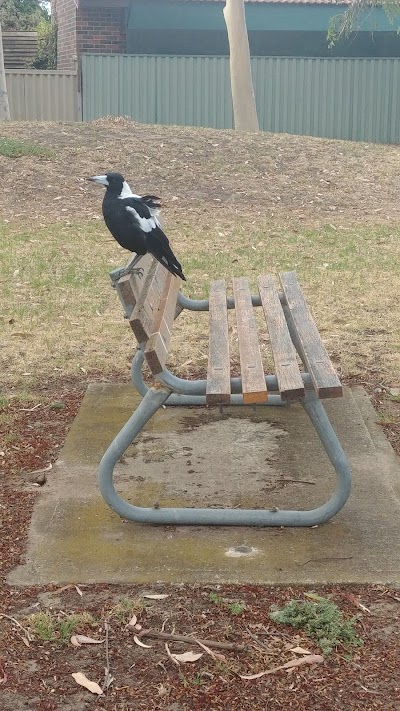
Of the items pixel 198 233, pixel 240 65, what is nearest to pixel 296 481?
pixel 198 233

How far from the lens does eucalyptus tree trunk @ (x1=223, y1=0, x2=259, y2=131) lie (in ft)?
50.1

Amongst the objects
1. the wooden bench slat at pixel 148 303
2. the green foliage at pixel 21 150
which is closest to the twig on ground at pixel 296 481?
the wooden bench slat at pixel 148 303

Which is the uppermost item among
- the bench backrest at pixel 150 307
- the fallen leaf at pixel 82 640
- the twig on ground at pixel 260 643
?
the bench backrest at pixel 150 307

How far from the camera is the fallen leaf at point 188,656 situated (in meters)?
2.77

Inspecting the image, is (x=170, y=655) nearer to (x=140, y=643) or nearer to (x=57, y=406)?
(x=140, y=643)

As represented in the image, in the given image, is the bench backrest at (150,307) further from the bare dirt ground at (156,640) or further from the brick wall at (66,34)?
the brick wall at (66,34)

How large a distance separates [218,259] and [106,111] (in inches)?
440

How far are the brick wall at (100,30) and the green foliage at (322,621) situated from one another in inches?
712

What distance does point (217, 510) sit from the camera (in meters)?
3.65

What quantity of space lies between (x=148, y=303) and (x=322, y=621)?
1.61m

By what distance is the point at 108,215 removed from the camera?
4504 millimetres

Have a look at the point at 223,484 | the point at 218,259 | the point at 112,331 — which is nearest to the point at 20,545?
the point at 223,484

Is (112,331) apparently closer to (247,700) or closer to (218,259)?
(218,259)

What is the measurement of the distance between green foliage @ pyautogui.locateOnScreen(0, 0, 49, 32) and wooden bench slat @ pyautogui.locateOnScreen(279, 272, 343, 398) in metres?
21.5
